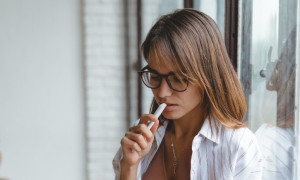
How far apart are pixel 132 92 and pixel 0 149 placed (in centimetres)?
122

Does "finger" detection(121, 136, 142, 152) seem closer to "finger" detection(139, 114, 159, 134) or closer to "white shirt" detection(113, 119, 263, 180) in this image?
"finger" detection(139, 114, 159, 134)

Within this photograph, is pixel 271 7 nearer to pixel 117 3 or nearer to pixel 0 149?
pixel 117 3

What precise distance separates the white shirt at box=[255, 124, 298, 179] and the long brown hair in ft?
0.52

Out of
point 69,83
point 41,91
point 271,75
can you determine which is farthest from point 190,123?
point 41,91

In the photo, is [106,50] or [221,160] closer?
[221,160]

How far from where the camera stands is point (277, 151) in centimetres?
84

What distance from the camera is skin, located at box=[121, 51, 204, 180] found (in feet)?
2.42

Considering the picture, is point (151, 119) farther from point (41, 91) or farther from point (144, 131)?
point (41, 91)

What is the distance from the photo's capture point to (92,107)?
1902mm

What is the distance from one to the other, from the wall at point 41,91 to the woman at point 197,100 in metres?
1.24

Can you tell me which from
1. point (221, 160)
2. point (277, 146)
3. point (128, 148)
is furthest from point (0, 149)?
point (277, 146)

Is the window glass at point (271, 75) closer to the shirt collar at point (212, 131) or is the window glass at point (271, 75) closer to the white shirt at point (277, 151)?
the white shirt at point (277, 151)

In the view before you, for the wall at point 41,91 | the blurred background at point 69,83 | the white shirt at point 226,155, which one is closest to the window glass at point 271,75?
the white shirt at point 226,155

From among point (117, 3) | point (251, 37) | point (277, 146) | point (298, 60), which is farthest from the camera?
point (117, 3)
